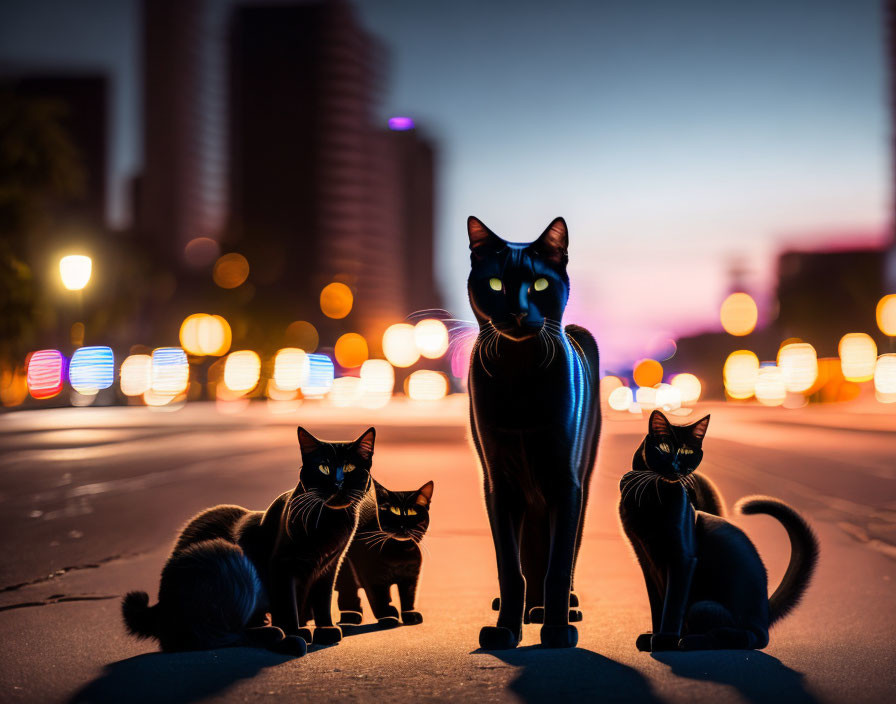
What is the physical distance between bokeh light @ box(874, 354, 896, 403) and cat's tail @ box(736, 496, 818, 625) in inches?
2198

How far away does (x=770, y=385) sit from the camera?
249ft

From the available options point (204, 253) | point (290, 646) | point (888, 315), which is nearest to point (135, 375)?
point (204, 253)

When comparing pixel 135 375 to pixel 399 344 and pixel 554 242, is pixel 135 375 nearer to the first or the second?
pixel 399 344

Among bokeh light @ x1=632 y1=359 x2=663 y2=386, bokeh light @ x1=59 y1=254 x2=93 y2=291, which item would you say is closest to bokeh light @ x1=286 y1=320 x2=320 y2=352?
bokeh light @ x1=632 y1=359 x2=663 y2=386

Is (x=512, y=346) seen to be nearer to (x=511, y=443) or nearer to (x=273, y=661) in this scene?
(x=511, y=443)

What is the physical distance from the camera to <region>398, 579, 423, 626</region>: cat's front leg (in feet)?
15.6

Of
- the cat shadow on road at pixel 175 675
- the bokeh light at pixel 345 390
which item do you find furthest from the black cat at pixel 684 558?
the bokeh light at pixel 345 390

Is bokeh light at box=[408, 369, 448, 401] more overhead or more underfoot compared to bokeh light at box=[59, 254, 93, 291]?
more underfoot

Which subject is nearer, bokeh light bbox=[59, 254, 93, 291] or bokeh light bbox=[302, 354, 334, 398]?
bokeh light bbox=[59, 254, 93, 291]

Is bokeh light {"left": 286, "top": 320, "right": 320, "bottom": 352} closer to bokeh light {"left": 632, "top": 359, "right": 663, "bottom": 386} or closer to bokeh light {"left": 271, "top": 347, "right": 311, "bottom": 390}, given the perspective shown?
bokeh light {"left": 271, "top": 347, "right": 311, "bottom": 390}

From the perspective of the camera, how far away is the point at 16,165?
25.2 metres

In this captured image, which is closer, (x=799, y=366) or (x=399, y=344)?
(x=399, y=344)

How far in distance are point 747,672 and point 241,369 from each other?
2393 inches

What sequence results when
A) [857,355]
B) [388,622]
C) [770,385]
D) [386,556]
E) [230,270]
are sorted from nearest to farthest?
1. [386,556]
2. [388,622]
3. [857,355]
4. [230,270]
5. [770,385]
